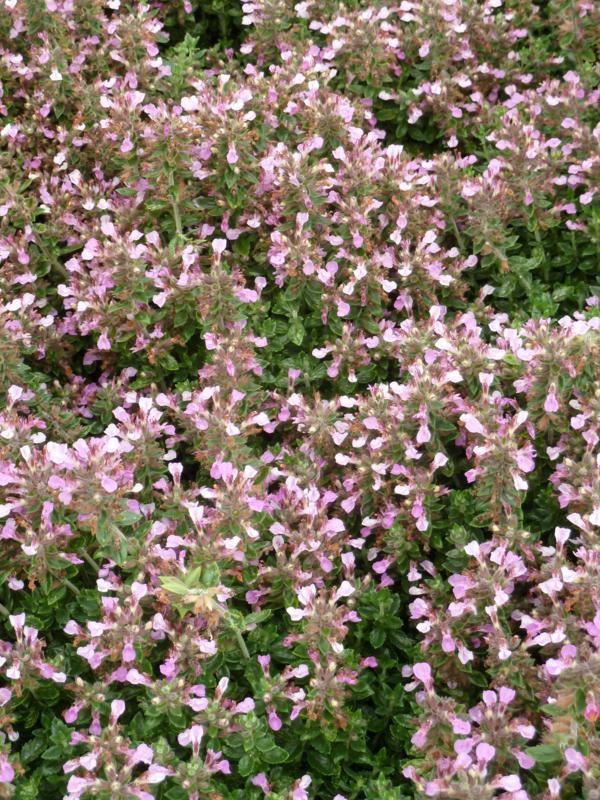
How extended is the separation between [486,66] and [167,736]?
4510 millimetres

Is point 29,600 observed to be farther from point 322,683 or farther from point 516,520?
point 516,520

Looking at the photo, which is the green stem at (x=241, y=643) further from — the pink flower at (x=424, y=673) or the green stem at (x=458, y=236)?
the green stem at (x=458, y=236)

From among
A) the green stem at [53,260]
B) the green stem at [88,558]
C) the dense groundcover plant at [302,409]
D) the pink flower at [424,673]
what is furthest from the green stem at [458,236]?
the green stem at [88,558]

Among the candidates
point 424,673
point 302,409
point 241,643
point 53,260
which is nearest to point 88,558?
point 241,643

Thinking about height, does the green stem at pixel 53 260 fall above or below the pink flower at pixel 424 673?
above

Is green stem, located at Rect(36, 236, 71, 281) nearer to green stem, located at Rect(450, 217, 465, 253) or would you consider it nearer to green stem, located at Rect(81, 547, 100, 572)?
green stem, located at Rect(81, 547, 100, 572)

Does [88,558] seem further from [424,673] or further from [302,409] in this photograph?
[424,673]

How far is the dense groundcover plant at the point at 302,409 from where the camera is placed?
3590mm

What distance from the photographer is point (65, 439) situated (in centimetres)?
461

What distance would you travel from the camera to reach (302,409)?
4.46 m

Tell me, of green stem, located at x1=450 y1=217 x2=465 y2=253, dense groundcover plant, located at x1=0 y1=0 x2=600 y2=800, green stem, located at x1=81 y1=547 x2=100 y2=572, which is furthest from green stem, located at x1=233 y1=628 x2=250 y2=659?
green stem, located at x1=450 y1=217 x2=465 y2=253

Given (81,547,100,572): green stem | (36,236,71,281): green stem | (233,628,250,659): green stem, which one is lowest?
(233,628,250,659): green stem

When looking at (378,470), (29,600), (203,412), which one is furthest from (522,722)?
(29,600)

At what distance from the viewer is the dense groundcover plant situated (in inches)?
141
